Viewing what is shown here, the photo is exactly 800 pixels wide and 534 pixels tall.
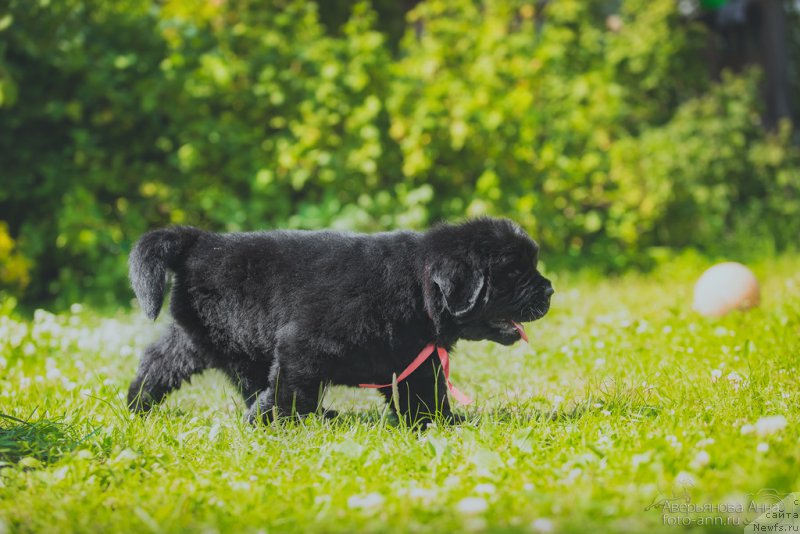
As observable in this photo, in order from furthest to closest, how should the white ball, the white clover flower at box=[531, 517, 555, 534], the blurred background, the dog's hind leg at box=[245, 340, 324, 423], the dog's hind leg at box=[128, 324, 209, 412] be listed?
the blurred background
the white ball
the dog's hind leg at box=[128, 324, 209, 412]
the dog's hind leg at box=[245, 340, 324, 423]
the white clover flower at box=[531, 517, 555, 534]

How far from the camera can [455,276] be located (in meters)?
2.88

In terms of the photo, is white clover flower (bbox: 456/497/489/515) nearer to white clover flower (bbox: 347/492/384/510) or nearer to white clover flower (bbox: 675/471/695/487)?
white clover flower (bbox: 347/492/384/510)

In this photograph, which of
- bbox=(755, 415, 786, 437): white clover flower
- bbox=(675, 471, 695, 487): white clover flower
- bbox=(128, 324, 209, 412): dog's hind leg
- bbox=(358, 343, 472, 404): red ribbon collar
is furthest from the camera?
bbox=(128, 324, 209, 412): dog's hind leg

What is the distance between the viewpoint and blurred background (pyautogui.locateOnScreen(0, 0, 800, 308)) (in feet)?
20.4

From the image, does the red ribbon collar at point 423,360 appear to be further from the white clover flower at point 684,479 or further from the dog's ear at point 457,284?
the white clover flower at point 684,479

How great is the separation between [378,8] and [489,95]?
15.1ft

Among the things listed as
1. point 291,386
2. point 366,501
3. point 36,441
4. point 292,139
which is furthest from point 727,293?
point 36,441

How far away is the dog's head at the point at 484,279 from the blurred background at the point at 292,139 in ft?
10.3

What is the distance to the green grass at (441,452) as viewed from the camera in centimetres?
195

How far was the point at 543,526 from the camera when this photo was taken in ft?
5.74

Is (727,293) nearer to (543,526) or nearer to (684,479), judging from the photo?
(684,479)

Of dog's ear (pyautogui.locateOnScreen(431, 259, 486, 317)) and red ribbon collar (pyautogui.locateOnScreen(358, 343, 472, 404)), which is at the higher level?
dog's ear (pyautogui.locateOnScreen(431, 259, 486, 317))

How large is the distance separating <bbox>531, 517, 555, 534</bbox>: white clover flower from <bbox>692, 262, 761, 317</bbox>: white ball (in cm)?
337

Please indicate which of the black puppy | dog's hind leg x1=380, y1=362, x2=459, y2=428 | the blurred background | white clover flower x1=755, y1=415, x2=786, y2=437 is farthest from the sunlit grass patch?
the blurred background
